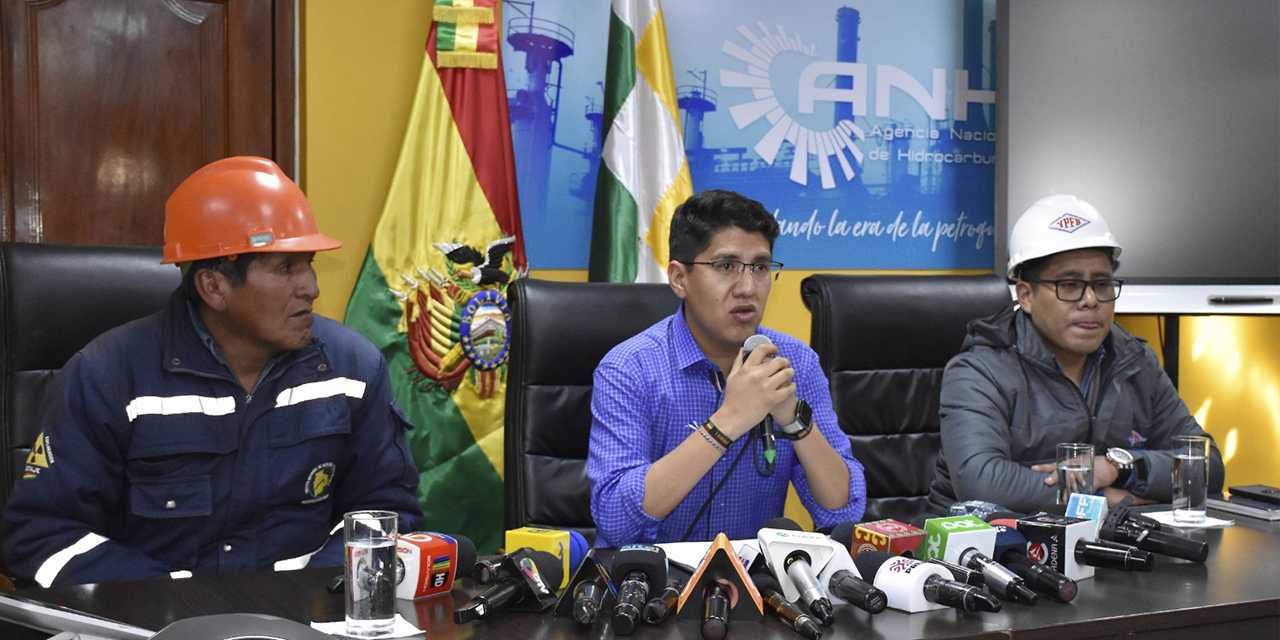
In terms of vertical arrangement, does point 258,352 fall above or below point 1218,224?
below

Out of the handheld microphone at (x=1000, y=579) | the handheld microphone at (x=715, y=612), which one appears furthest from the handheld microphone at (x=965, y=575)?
the handheld microphone at (x=715, y=612)

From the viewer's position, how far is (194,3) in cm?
316

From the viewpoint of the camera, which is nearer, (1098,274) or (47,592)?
(47,592)

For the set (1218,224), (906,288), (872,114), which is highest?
(872,114)

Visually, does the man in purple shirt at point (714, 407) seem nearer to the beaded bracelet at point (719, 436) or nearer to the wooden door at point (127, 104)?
the beaded bracelet at point (719, 436)

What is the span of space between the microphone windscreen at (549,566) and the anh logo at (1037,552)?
640 millimetres

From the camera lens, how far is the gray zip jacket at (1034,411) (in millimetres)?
2104

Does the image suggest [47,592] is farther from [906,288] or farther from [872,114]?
[872,114]

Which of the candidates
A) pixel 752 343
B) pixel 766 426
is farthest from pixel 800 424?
pixel 752 343

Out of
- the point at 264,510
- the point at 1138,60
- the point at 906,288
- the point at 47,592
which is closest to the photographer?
the point at 47,592

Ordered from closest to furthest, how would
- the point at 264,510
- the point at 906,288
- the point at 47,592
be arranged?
the point at 47,592, the point at 264,510, the point at 906,288

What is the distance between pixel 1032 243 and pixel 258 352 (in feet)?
5.22

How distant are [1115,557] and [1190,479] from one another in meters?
0.48

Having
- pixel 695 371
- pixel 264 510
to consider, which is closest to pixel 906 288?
pixel 695 371
